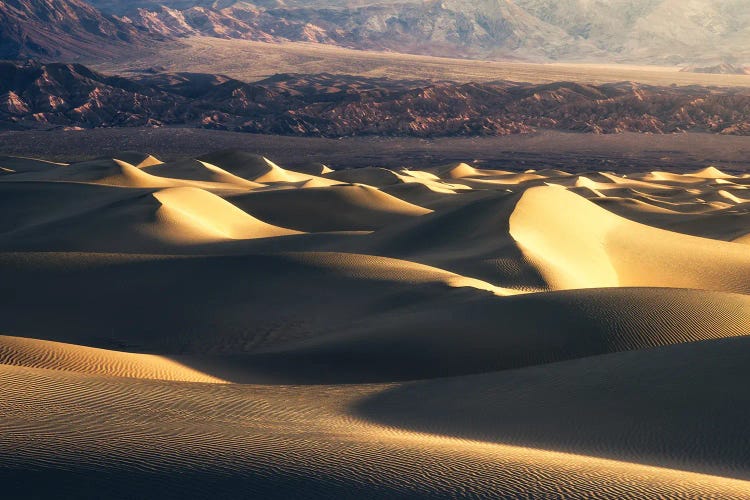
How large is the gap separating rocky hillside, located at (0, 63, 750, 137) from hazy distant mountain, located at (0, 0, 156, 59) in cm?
5209

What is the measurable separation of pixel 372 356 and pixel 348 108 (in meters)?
70.5

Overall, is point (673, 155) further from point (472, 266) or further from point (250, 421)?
point (250, 421)

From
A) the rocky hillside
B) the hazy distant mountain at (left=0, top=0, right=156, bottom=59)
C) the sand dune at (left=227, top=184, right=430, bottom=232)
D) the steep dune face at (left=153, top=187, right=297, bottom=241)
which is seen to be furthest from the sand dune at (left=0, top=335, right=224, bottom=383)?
the hazy distant mountain at (left=0, top=0, right=156, bottom=59)

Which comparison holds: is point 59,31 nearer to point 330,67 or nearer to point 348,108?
point 330,67

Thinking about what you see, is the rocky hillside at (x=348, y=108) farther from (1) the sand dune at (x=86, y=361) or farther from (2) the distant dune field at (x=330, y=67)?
(1) the sand dune at (x=86, y=361)

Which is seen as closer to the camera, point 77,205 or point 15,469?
point 15,469

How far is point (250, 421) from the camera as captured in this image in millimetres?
6789

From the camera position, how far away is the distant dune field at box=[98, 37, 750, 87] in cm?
13175

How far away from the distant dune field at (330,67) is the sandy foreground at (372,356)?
101m

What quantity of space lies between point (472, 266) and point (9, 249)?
1006cm

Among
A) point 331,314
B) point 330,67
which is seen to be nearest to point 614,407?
point 331,314

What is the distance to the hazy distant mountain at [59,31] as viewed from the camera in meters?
135

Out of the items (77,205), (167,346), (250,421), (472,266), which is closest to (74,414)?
(250,421)

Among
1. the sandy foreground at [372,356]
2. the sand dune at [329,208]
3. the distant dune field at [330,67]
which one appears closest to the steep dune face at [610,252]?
the sandy foreground at [372,356]
